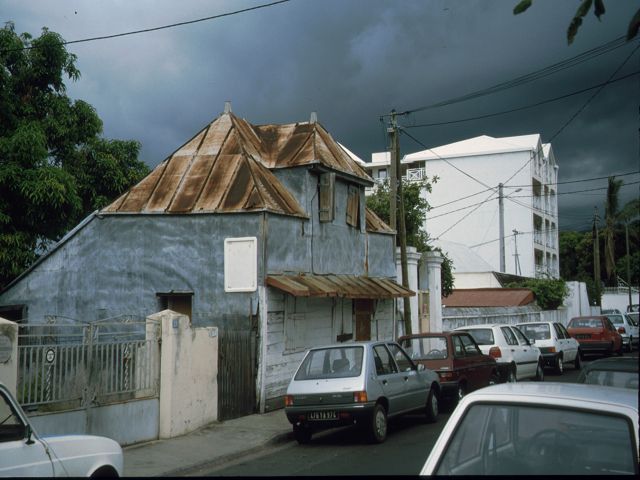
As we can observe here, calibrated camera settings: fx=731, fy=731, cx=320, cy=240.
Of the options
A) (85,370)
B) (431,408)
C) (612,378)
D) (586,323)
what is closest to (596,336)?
(586,323)

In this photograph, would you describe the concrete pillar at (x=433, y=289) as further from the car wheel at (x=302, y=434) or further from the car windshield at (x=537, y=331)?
the car wheel at (x=302, y=434)

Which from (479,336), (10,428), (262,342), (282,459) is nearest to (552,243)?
(479,336)

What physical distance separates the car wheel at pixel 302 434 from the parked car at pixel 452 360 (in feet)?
11.9

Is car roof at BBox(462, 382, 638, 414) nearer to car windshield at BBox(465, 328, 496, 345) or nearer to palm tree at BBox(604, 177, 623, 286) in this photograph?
car windshield at BBox(465, 328, 496, 345)

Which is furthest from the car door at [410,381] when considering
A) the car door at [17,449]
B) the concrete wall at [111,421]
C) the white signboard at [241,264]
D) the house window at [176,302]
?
the car door at [17,449]

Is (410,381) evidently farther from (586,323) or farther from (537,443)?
(586,323)

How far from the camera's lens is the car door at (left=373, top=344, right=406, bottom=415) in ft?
40.5

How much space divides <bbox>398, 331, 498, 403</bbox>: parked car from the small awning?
2.37 meters

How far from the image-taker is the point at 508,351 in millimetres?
18922

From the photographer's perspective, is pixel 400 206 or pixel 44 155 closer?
pixel 44 155

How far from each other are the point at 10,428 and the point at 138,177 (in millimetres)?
18998

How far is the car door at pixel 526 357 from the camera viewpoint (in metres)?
19.5

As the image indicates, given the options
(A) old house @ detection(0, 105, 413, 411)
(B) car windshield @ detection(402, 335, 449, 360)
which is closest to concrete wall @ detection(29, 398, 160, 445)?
(A) old house @ detection(0, 105, 413, 411)

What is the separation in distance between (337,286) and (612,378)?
32.1 ft
